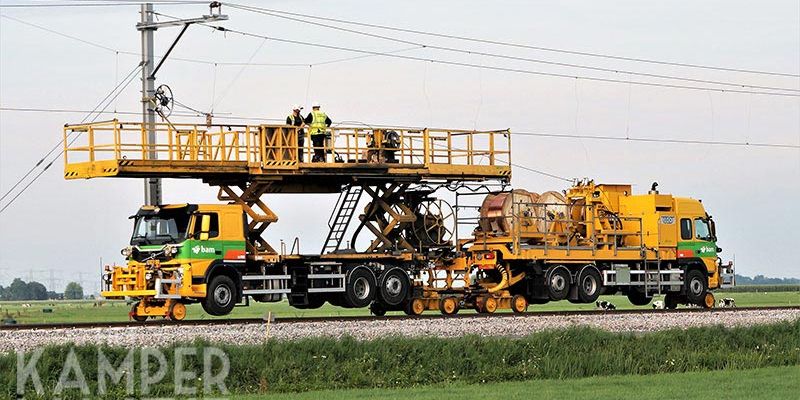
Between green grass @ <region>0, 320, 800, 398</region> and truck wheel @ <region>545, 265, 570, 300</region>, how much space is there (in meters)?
8.29

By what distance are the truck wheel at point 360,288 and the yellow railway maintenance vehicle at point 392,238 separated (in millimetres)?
43

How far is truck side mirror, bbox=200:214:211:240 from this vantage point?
36.7 metres

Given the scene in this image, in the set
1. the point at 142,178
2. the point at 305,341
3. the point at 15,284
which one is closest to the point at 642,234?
the point at 142,178

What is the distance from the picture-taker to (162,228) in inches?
1464

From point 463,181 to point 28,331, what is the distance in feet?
54.0

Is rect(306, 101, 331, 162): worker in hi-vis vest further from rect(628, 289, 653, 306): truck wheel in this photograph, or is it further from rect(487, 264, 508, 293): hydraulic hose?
rect(628, 289, 653, 306): truck wheel

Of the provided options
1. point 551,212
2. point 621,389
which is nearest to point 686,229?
point 551,212

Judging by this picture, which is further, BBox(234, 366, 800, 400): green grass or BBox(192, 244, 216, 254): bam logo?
BBox(192, 244, 216, 254): bam logo

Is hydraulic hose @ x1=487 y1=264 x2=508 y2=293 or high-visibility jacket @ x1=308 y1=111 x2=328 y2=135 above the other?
high-visibility jacket @ x1=308 y1=111 x2=328 y2=135

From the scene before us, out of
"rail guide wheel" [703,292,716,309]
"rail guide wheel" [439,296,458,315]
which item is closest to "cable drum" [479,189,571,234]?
"rail guide wheel" [439,296,458,315]

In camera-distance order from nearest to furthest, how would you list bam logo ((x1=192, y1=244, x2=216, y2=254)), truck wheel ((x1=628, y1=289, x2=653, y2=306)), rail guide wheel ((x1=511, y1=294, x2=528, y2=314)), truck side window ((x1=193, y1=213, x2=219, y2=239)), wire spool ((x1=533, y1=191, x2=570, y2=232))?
bam logo ((x1=192, y1=244, x2=216, y2=254)) < truck side window ((x1=193, y1=213, x2=219, y2=239)) < rail guide wheel ((x1=511, y1=294, x2=528, y2=314)) < wire spool ((x1=533, y1=191, x2=570, y2=232)) < truck wheel ((x1=628, y1=289, x2=653, y2=306))

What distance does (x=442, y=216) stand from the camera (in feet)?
140

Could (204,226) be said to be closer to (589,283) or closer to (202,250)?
(202,250)

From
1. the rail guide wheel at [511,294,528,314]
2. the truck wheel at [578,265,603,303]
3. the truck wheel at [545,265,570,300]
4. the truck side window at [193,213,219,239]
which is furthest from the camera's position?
the truck wheel at [578,265,603,303]
